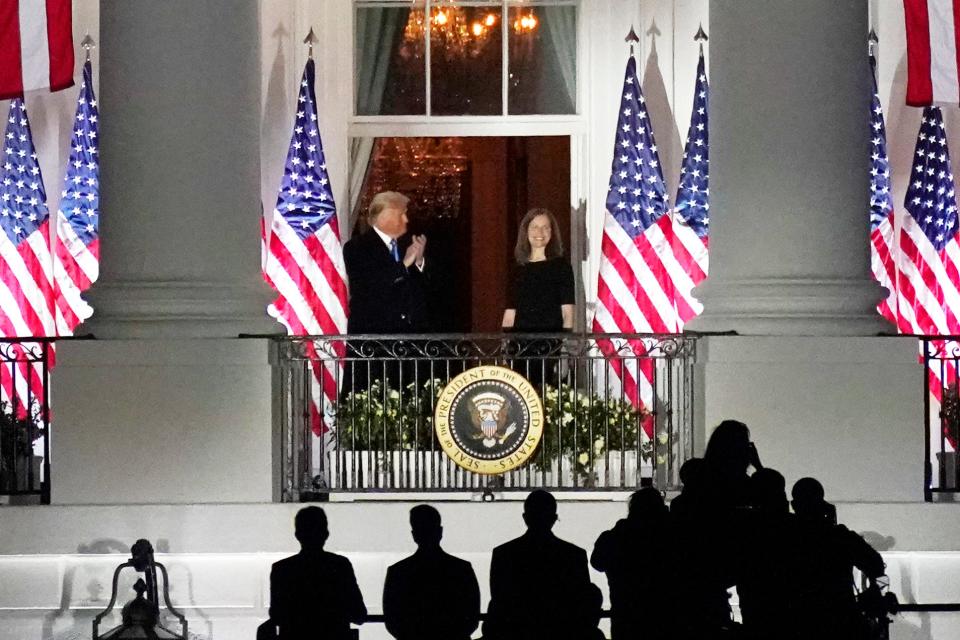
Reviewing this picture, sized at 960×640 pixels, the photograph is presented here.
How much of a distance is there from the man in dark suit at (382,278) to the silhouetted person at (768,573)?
23.3ft

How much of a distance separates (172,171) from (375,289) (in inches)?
100

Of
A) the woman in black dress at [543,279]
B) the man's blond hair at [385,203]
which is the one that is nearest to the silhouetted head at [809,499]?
the woman in black dress at [543,279]

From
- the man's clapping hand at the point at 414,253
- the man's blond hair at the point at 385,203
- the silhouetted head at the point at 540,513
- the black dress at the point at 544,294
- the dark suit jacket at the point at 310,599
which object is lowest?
the dark suit jacket at the point at 310,599

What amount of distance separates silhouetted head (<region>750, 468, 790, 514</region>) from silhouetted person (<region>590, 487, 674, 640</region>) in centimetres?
50

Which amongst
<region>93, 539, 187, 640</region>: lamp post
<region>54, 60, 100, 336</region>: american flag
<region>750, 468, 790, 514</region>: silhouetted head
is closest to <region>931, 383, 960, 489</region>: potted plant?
<region>750, 468, 790, 514</region>: silhouetted head

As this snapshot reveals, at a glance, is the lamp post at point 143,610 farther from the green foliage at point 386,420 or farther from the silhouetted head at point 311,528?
the silhouetted head at point 311,528

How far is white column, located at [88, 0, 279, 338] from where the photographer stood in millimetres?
14422

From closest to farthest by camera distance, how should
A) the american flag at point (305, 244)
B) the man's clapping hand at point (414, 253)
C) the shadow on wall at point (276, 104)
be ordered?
the man's clapping hand at point (414, 253) → the american flag at point (305, 244) → the shadow on wall at point (276, 104)

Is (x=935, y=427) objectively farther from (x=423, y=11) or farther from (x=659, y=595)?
(x=659, y=595)

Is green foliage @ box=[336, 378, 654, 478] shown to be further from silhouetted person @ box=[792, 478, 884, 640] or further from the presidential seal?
silhouetted person @ box=[792, 478, 884, 640]

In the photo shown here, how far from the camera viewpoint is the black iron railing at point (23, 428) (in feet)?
47.0

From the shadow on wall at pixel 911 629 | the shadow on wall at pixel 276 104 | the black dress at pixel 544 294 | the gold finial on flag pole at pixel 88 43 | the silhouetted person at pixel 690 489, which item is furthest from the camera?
the shadow on wall at pixel 276 104

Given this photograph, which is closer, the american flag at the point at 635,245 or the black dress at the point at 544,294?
the black dress at the point at 544,294

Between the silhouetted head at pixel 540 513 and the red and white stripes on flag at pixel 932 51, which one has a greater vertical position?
the red and white stripes on flag at pixel 932 51
